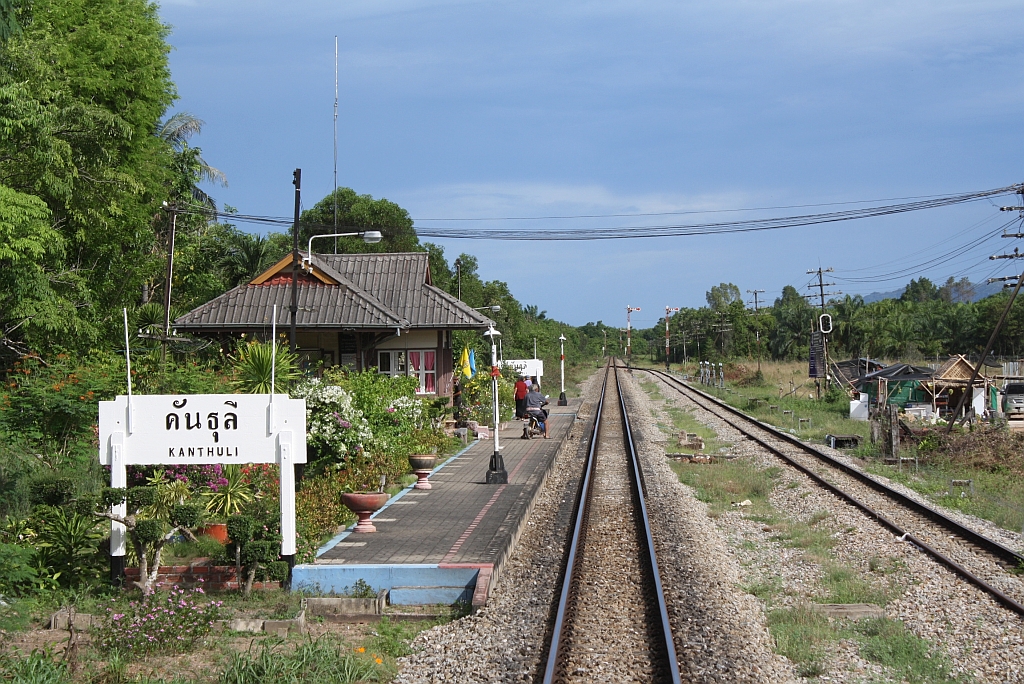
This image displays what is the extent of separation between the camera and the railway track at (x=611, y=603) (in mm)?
6957

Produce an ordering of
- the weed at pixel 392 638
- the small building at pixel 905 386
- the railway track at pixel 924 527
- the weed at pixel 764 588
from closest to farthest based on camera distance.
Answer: the weed at pixel 392 638, the weed at pixel 764 588, the railway track at pixel 924 527, the small building at pixel 905 386

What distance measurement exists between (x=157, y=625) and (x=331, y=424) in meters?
6.71

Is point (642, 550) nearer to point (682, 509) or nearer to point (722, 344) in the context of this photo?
point (682, 509)

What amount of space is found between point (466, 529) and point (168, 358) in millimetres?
12271

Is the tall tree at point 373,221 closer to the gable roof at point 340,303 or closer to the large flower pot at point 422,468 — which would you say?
the gable roof at point 340,303

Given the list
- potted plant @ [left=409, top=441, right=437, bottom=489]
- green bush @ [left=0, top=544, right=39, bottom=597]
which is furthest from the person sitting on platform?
green bush @ [left=0, top=544, right=39, bottom=597]

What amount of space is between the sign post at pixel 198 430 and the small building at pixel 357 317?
11.5 metres

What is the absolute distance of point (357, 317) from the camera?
72.0 ft

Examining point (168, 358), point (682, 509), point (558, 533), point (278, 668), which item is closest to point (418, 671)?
point (278, 668)

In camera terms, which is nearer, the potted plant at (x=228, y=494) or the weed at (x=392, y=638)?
the weed at (x=392, y=638)

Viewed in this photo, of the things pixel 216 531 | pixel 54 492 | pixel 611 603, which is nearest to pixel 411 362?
pixel 216 531

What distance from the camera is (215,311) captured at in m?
22.9

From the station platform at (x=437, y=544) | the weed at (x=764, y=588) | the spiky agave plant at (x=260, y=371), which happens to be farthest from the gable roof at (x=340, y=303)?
the weed at (x=764, y=588)

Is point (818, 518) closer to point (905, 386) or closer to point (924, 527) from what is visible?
point (924, 527)
